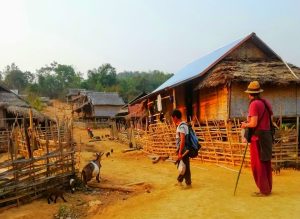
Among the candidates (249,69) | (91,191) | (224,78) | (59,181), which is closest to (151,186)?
(91,191)

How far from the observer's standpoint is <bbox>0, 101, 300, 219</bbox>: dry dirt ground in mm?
5473

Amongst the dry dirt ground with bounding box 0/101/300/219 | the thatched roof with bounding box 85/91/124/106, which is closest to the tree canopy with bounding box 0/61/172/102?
the thatched roof with bounding box 85/91/124/106

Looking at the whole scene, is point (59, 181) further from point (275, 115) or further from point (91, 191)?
point (275, 115)

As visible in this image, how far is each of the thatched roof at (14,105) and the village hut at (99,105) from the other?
17.1 metres

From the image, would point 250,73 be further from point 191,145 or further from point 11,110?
point 11,110

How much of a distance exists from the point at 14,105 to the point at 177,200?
19284 mm

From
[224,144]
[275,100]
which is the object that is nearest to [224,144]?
[224,144]

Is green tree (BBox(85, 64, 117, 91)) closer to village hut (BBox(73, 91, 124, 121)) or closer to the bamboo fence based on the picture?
village hut (BBox(73, 91, 124, 121))

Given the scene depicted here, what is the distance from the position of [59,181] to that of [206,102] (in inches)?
336

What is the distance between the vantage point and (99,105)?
141ft

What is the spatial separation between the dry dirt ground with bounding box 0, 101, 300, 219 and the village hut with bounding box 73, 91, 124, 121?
3192cm

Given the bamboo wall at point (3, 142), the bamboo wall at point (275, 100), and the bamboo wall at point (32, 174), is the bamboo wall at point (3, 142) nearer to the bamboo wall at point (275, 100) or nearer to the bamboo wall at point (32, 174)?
the bamboo wall at point (32, 174)

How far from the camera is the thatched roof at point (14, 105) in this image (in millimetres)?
22462

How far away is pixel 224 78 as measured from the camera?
13094mm
